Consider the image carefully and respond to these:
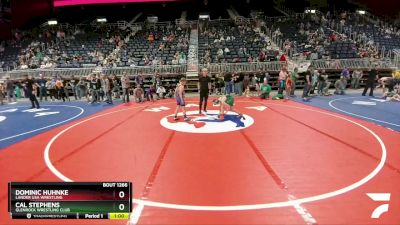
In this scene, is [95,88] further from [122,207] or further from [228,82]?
[122,207]

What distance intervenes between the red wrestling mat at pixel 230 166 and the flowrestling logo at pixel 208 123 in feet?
0.11

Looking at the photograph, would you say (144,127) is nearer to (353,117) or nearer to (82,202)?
(82,202)

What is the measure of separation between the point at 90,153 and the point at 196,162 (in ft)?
8.74

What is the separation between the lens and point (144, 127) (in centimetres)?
1002

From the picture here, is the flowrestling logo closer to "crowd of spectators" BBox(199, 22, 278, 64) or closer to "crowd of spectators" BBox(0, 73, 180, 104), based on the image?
"crowd of spectators" BBox(0, 73, 180, 104)

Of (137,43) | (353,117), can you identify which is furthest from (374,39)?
(137,43)

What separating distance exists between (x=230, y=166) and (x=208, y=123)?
3.99 m

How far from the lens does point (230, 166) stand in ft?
20.9
